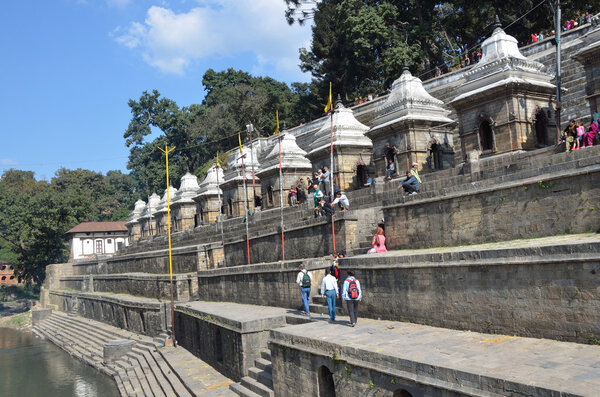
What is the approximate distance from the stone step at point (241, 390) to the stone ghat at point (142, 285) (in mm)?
9601

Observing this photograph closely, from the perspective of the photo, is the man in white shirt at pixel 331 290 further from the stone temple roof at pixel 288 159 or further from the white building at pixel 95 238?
the white building at pixel 95 238

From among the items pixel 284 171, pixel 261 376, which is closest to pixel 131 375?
pixel 261 376

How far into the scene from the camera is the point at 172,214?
39.0 m

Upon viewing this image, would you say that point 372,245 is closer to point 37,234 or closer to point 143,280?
point 143,280

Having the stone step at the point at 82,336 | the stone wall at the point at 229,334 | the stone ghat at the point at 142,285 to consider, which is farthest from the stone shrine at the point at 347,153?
the stone step at the point at 82,336

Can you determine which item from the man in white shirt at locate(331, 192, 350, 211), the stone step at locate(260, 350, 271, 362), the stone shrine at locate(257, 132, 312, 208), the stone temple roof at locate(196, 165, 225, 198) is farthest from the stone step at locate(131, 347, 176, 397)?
the stone temple roof at locate(196, 165, 225, 198)

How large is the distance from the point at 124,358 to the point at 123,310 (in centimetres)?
619

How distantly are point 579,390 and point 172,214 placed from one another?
3607cm

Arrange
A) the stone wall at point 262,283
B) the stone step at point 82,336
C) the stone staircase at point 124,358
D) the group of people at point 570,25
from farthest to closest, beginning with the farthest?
the stone step at point 82,336 < the group of people at point 570,25 < the stone staircase at point 124,358 < the stone wall at point 262,283

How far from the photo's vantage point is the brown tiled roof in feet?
174

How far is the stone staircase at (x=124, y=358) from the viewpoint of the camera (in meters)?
15.7

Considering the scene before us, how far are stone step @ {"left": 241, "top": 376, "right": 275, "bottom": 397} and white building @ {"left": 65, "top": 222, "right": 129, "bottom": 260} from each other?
4300 centimetres

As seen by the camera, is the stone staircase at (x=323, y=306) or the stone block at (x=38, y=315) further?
the stone block at (x=38, y=315)

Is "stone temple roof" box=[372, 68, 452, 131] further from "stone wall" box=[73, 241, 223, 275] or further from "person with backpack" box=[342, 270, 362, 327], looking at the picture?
"person with backpack" box=[342, 270, 362, 327]
